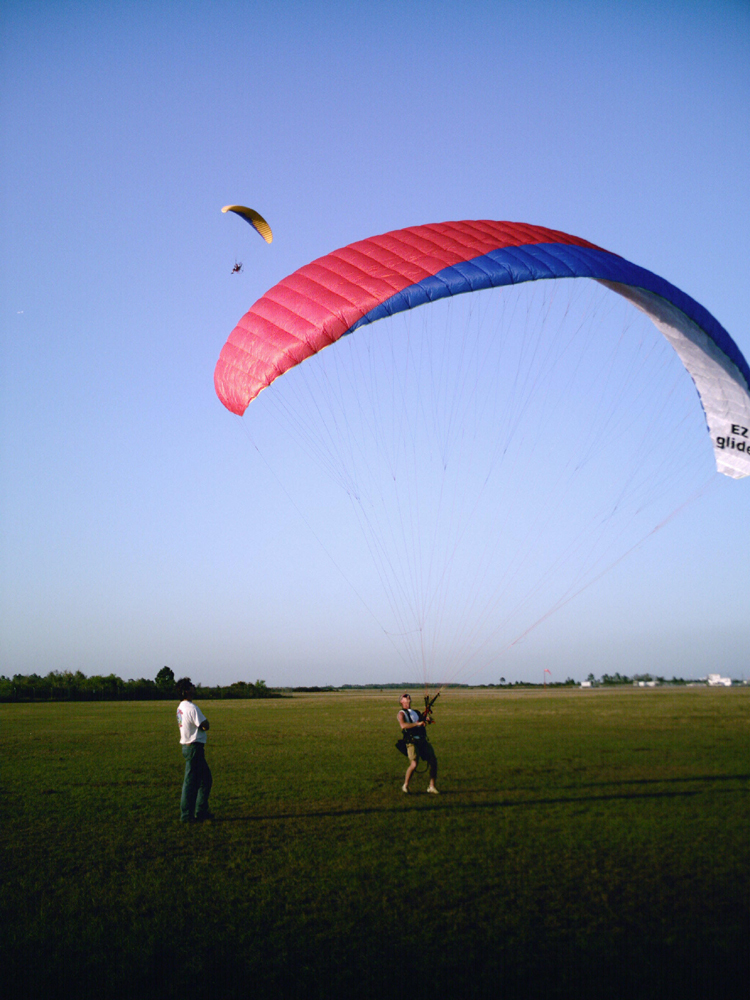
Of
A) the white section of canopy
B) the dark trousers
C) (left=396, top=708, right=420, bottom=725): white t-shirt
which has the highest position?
the white section of canopy

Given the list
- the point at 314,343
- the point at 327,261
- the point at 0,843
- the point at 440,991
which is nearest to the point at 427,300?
the point at 314,343

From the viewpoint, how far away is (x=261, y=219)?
11.8m

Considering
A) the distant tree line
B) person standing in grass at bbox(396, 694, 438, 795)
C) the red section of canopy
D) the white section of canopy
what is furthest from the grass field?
the distant tree line

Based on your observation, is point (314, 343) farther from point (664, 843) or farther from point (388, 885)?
point (664, 843)

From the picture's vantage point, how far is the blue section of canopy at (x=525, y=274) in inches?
329

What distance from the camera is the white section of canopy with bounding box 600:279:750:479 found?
377 inches

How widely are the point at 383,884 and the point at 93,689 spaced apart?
179 feet

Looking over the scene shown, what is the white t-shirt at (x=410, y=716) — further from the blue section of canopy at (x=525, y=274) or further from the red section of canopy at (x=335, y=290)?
the blue section of canopy at (x=525, y=274)

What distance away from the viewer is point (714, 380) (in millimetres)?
9883

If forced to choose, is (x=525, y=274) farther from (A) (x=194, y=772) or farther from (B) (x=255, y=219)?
(A) (x=194, y=772)

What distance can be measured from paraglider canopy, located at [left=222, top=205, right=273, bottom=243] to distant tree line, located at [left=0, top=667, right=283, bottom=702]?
39.8 meters

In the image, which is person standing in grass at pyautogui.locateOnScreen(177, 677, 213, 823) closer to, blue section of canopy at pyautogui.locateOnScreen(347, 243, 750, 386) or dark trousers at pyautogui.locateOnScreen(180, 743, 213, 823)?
dark trousers at pyautogui.locateOnScreen(180, 743, 213, 823)

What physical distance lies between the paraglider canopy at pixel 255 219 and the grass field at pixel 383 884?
9.55 metres

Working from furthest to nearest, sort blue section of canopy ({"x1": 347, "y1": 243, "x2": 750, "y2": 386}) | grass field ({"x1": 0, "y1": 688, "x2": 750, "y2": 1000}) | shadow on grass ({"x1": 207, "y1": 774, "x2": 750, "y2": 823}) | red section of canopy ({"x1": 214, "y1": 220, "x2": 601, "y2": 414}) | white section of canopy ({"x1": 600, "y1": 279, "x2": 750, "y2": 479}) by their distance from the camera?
white section of canopy ({"x1": 600, "y1": 279, "x2": 750, "y2": 479})
shadow on grass ({"x1": 207, "y1": 774, "x2": 750, "y2": 823})
red section of canopy ({"x1": 214, "y1": 220, "x2": 601, "y2": 414})
blue section of canopy ({"x1": 347, "y1": 243, "x2": 750, "y2": 386})
grass field ({"x1": 0, "y1": 688, "x2": 750, "y2": 1000})
